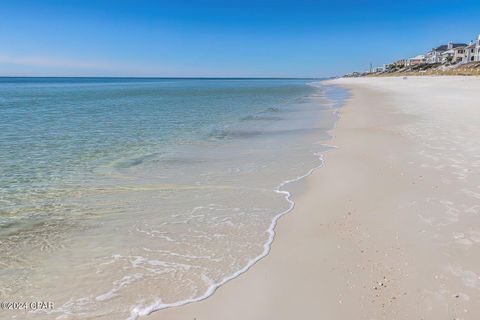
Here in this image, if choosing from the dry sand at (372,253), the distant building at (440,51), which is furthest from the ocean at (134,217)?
the distant building at (440,51)

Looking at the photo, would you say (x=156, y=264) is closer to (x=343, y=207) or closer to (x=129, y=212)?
(x=129, y=212)

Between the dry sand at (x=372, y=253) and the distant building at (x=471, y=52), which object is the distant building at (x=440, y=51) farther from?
the dry sand at (x=372, y=253)

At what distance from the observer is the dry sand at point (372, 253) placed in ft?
11.9

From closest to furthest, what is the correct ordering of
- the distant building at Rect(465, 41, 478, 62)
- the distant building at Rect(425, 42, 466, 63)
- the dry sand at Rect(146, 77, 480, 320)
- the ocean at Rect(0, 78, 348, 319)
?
the dry sand at Rect(146, 77, 480, 320) → the ocean at Rect(0, 78, 348, 319) → the distant building at Rect(465, 41, 478, 62) → the distant building at Rect(425, 42, 466, 63)

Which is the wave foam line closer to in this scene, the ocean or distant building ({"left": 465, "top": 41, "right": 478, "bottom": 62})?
the ocean

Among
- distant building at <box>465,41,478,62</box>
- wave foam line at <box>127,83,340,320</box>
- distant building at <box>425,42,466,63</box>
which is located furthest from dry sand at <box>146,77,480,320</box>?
distant building at <box>425,42,466,63</box>

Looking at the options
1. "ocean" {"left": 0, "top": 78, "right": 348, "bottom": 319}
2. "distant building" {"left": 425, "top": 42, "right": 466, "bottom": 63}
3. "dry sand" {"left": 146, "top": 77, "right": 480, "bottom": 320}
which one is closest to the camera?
"dry sand" {"left": 146, "top": 77, "right": 480, "bottom": 320}

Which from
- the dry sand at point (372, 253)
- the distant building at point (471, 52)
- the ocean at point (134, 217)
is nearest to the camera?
the dry sand at point (372, 253)

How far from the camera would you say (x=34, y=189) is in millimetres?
7707

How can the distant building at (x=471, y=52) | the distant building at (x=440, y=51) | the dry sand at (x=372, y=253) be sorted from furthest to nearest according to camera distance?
the distant building at (x=440, y=51), the distant building at (x=471, y=52), the dry sand at (x=372, y=253)

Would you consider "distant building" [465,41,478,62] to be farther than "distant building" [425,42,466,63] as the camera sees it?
No

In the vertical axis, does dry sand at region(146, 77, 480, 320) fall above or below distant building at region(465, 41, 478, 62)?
below

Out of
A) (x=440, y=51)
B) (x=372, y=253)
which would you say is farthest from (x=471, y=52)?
(x=372, y=253)

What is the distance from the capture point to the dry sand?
3629 millimetres
